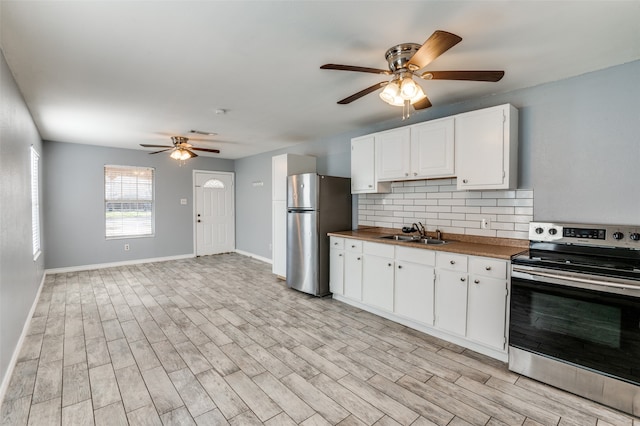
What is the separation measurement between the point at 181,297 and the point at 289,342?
212cm

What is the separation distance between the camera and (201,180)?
7250 millimetres

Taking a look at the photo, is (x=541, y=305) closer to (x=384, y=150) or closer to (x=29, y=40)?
(x=384, y=150)

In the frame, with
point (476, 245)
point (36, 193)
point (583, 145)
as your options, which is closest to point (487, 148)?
point (583, 145)

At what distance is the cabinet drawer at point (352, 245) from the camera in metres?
3.78

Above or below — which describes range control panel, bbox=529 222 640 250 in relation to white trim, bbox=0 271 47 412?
above

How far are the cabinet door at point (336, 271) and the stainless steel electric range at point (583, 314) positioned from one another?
2040 millimetres

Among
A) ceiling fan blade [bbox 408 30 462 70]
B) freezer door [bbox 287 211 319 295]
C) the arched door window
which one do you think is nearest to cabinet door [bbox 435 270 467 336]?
freezer door [bbox 287 211 319 295]

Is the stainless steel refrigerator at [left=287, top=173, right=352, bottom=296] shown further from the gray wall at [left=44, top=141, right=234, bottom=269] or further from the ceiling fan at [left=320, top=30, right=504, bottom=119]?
the gray wall at [left=44, top=141, right=234, bottom=269]

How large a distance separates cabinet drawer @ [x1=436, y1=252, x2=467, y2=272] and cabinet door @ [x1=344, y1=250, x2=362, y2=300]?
1071 millimetres

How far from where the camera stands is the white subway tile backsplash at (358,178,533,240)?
2.96m

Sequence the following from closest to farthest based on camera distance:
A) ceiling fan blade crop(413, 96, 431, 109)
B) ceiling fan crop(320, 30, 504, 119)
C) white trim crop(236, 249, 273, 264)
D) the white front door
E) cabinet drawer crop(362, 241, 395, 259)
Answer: ceiling fan crop(320, 30, 504, 119), ceiling fan blade crop(413, 96, 431, 109), cabinet drawer crop(362, 241, 395, 259), white trim crop(236, 249, 273, 264), the white front door

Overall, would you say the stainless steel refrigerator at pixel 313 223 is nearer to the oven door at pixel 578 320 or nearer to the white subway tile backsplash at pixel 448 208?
the white subway tile backsplash at pixel 448 208

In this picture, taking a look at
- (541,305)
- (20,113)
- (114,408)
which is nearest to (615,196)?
(541,305)

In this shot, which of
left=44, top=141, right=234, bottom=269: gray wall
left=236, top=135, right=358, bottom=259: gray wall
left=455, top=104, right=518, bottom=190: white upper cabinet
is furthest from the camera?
left=44, top=141, right=234, bottom=269: gray wall
